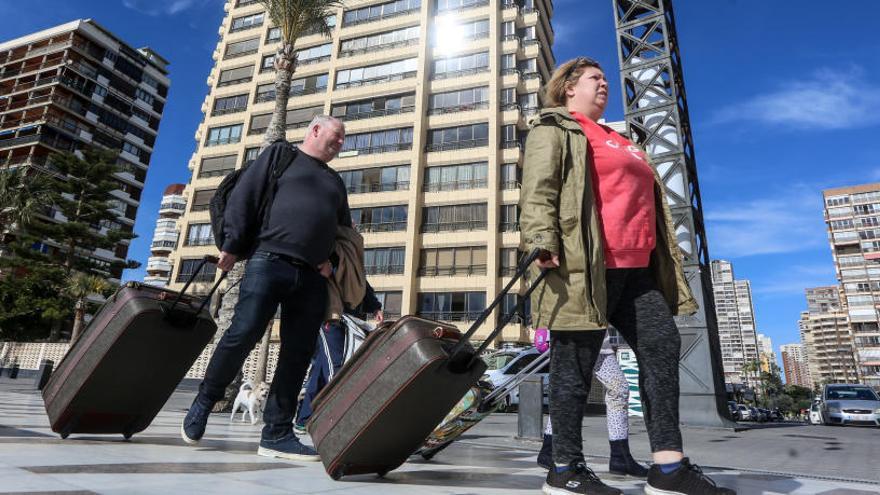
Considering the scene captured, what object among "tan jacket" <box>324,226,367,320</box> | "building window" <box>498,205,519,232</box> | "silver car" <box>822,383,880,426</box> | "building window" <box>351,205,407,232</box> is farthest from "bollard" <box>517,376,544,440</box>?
"building window" <box>351,205,407,232</box>

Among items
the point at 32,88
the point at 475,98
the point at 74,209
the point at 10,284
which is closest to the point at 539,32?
the point at 475,98

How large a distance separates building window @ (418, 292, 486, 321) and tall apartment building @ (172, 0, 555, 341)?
0.08m

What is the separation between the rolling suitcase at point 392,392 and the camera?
1.94 metres

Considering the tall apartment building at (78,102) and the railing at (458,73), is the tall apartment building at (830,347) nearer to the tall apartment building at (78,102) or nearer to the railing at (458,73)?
the railing at (458,73)

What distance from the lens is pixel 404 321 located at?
2.04m

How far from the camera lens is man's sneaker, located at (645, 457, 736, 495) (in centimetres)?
175

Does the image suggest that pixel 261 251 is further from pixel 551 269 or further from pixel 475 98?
pixel 475 98

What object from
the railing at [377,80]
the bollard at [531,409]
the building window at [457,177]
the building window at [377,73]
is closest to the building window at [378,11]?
the building window at [377,73]

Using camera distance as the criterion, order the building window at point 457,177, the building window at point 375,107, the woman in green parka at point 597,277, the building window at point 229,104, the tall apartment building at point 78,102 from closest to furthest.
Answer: the woman in green parka at point 597,277, the building window at point 457,177, the building window at point 375,107, the building window at point 229,104, the tall apartment building at point 78,102

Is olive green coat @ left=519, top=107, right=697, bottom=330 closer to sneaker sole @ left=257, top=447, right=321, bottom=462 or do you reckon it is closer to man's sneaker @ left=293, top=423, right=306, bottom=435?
sneaker sole @ left=257, top=447, right=321, bottom=462

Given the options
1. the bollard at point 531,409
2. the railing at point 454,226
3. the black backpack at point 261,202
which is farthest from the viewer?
the railing at point 454,226

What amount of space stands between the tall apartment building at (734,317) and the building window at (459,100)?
14971cm

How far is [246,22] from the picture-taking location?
38250mm

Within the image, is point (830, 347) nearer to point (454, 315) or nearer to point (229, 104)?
point (454, 315)
